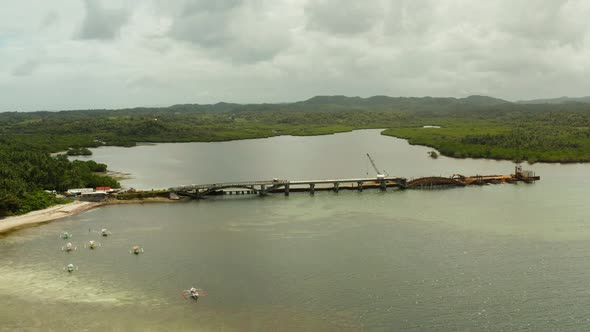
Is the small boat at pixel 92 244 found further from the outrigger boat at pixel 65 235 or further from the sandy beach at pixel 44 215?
the sandy beach at pixel 44 215

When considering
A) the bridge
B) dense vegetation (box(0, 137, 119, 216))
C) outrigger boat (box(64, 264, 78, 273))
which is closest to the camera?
outrigger boat (box(64, 264, 78, 273))

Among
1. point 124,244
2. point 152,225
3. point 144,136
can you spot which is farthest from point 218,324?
point 144,136

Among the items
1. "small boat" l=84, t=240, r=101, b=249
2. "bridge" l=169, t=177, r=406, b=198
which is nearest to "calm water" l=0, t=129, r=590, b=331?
"small boat" l=84, t=240, r=101, b=249

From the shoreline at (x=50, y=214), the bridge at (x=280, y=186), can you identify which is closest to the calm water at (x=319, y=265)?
the shoreline at (x=50, y=214)

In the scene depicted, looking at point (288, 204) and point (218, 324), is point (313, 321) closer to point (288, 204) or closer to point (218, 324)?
point (218, 324)

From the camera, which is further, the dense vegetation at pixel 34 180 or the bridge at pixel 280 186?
the bridge at pixel 280 186

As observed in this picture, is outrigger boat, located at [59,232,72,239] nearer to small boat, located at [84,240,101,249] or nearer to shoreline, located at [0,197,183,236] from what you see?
small boat, located at [84,240,101,249]
